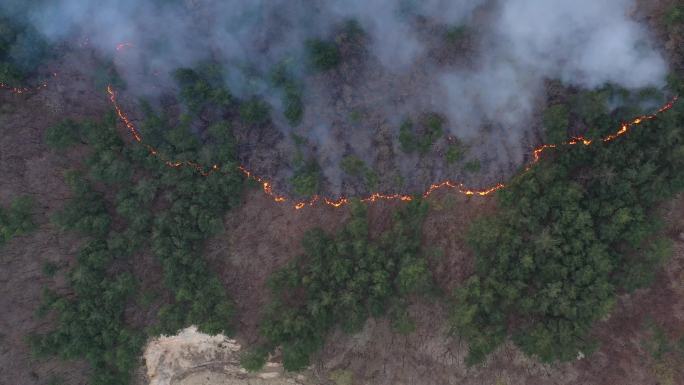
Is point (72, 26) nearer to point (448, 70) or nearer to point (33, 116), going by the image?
point (33, 116)

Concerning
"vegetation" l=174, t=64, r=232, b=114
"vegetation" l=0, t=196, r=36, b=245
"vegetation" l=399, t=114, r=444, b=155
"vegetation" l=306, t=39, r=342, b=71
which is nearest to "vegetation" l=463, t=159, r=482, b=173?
"vegetation" l=399, t=114, r=444, b=155

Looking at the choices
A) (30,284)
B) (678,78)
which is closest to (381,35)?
(678,78)

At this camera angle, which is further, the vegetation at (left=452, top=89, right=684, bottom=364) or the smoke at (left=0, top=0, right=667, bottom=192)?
the smoke at (left=0, top=0, right=667, bottom=192)

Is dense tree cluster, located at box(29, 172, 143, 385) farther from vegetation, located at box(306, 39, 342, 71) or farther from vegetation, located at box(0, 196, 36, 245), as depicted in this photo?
vegetation, located at box(306, 39, 342, 71)

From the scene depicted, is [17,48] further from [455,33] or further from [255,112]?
[455,33]

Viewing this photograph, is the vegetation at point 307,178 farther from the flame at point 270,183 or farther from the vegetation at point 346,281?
the vegetation at point 346,281

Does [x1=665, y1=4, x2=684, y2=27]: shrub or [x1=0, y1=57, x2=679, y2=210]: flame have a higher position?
[x1=665, y1=4, x2=684, y2=27]: shrub
